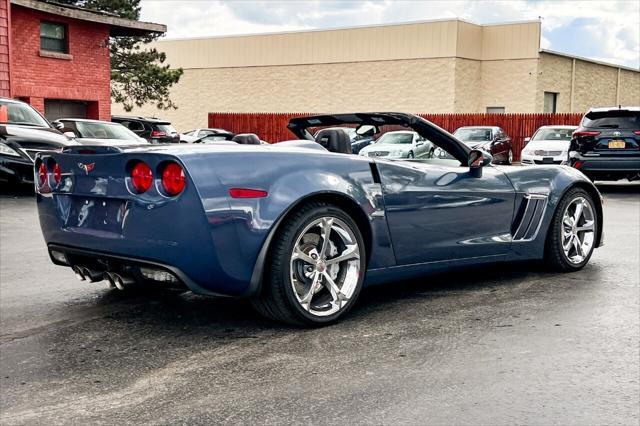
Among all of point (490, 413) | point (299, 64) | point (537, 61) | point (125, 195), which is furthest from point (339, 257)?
point (299, 64)

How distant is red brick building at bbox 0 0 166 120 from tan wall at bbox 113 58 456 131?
1855cm

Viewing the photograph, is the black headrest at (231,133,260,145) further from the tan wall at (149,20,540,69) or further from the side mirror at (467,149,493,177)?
the tan wall at (149,20,540,69)

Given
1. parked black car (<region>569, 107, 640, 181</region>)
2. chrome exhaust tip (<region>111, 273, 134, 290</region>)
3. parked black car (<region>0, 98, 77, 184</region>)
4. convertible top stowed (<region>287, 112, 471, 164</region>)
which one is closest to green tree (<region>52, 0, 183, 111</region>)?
parked black car (<region>0, 98, 77, 184</region>)

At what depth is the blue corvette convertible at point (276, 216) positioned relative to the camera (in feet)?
13.8

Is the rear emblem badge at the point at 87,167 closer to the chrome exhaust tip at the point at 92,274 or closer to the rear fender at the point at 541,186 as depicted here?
the chrome exhaust tip at the point at 92,274

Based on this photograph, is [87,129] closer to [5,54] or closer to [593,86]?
[5,54]

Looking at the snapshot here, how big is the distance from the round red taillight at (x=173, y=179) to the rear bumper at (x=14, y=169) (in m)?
9.97

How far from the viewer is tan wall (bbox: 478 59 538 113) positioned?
136ft

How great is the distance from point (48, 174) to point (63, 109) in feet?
73.1

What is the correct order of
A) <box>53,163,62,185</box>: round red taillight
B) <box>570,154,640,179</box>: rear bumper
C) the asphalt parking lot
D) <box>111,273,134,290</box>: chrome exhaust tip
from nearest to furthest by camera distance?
the asphalt parking lot < <box>111,273,134,290</box>: chrome exhaust tip < <box>53,163,62,185</box>: round red taillight < <box>570,154,640,179</box>: rear bumper

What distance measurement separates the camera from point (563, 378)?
3.82 metres

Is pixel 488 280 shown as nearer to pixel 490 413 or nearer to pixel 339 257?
pixel 339 257

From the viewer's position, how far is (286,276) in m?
Answer: 4.40

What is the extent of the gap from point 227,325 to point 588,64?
150ft
